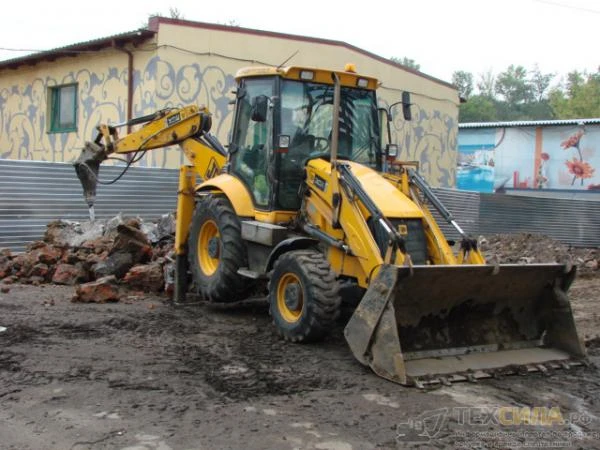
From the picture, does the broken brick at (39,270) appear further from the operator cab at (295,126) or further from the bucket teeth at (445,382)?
the bucket teeth at (445,382)

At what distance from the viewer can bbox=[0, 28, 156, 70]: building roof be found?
615 inches

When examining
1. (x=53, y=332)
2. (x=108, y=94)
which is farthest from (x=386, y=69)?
(x=53, y=332)

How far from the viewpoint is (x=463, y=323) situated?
663cm

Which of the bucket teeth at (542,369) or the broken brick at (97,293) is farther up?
the broken brick at (97,293)

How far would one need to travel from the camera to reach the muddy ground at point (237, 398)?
15.2 ft

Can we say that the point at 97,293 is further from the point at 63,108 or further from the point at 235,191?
the point at 63,108

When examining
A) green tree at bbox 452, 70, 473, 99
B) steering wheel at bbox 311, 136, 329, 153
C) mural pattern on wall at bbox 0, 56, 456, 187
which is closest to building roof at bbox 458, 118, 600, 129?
mural pattern on wall at bbox 0, 56, 456, 187

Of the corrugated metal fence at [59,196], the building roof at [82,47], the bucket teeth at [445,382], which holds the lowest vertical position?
the bucket teeth at [445,382]

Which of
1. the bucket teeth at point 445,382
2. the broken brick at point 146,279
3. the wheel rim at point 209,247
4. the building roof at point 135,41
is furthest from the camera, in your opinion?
the building roof at point 135,41

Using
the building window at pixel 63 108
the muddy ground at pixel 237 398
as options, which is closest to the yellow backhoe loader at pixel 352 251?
the muddy ground at pixel 237 398

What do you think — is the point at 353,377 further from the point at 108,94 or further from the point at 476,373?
the point at 108,94

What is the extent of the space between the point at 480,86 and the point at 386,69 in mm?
60033

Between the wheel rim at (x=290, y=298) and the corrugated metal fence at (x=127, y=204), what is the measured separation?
118 inches

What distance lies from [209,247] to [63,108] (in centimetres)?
1143
